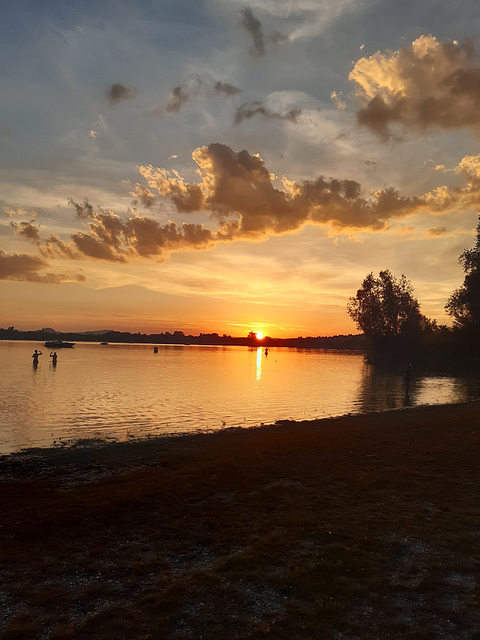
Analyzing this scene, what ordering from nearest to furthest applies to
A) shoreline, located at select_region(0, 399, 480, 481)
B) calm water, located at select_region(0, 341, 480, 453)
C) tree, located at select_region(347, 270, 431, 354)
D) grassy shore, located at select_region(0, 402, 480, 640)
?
1. grassy shore, located at select_region(0, 402, 480, 640)
2. shoreline, located at select_region(0, 399, 480, 481)
3. calm water, located at select_region(0, 341, 480, 453)
4. tree, located at select_region(347, 270, 431, 354)

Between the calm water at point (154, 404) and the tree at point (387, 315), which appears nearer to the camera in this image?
the calm water at point (154, 404)

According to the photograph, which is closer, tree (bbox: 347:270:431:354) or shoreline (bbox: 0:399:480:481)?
shoreline (bbox: 0:399:480:481)

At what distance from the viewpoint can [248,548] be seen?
8.72 m

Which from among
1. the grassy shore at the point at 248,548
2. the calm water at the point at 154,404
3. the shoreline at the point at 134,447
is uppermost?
the grassy shore at the point at 248,548

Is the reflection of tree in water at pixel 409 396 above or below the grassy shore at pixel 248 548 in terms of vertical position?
below

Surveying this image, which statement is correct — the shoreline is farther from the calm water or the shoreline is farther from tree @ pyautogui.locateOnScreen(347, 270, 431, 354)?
tree @ pyautogui.locateOnScreen(347, 270, 431, 354)

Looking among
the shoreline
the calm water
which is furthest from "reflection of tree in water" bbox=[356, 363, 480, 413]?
the shoreline

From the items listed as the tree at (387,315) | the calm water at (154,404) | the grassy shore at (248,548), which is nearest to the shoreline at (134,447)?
the grassy shore at (248,548)

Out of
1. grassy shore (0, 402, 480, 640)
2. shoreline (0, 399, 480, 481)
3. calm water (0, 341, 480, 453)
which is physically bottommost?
calm water (0, 341, 480, 453)

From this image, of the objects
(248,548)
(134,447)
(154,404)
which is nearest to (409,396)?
(154,404)

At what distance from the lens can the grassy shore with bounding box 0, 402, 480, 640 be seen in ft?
20.8

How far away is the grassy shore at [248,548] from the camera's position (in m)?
6.33

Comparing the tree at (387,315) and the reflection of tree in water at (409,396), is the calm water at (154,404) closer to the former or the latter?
the reflection of tree in water at (409,396)

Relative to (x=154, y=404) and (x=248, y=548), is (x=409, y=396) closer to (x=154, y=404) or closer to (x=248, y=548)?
(x=154, y=404)
